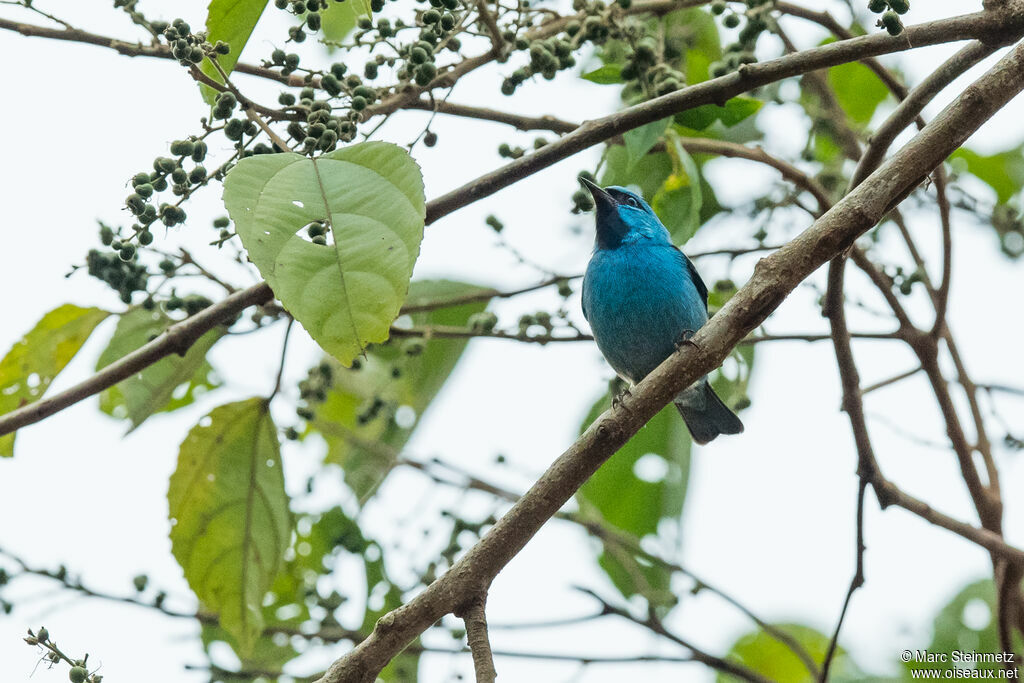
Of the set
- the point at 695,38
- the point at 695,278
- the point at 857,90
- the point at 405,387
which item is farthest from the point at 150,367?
the point at 857,90

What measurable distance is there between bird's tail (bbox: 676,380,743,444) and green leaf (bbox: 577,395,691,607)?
0.26ft

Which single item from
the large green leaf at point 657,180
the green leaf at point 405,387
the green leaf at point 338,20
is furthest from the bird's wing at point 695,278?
the green leaf at point 338,20

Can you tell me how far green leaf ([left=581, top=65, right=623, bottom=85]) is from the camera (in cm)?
334

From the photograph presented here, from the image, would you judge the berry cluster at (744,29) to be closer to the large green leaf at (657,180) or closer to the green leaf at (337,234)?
the large green leaf at (657,180)

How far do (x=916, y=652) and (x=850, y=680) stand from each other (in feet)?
1.01

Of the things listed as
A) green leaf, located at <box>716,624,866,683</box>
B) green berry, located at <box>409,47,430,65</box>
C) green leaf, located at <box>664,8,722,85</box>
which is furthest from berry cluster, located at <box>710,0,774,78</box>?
green leaf, located at <box>716,624,866,683</box>

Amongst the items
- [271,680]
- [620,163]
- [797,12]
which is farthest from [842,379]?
[271,680]

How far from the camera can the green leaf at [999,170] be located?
4898mm

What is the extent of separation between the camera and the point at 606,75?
338cm

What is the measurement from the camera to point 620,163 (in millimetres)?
3252

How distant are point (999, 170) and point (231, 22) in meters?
3.74

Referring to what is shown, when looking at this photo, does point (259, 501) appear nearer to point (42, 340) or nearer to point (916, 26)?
point (42, 340)

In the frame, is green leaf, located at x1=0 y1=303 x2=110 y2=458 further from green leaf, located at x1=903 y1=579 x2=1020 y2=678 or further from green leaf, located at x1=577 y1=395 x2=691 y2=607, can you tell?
green leaf, located at x1=903 y1=579 x2=1020 y2=678

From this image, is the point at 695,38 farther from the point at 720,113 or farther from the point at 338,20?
the point at 338,20
